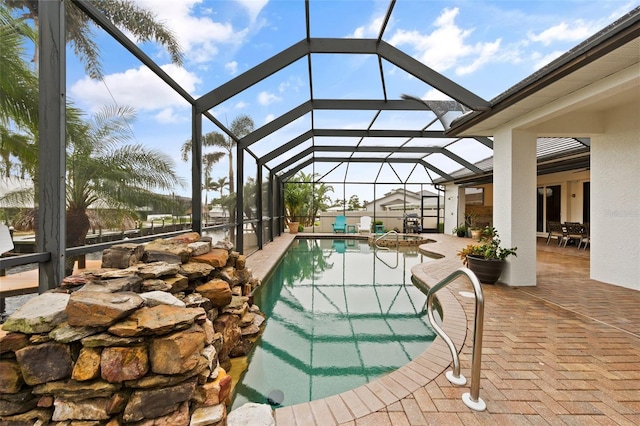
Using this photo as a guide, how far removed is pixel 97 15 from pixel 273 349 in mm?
3619

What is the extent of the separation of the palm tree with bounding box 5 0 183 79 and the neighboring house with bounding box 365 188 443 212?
520 inches

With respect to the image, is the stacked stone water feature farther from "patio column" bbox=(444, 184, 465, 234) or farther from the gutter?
"patio column" bbox=(444, 184, 465, 234)

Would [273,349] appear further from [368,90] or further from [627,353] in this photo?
[368,90]

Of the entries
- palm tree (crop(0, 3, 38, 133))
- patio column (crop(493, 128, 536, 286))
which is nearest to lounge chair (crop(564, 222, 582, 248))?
patio column (crop(493, 128, 536, 286))

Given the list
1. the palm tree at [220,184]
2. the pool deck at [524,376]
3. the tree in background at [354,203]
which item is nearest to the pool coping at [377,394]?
the pool deck at [524,376]

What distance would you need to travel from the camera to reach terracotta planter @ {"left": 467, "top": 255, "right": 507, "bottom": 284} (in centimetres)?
469

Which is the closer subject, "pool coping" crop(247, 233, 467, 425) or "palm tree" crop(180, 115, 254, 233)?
"pool coping" crop(247, 233, 467, 425)

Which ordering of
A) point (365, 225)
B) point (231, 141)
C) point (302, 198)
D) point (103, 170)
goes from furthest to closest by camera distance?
point (302, 198)
point (365, 225)
point (231, 141)
point (103, 170)

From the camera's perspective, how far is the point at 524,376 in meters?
2.19

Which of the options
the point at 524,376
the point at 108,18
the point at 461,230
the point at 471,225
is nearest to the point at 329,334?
the point at 524,376

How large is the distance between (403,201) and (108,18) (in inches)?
665

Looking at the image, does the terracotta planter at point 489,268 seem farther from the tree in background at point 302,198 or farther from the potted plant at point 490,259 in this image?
the tree in background at point 302,198

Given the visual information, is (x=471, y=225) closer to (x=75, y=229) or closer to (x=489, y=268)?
(x=489, y=268)

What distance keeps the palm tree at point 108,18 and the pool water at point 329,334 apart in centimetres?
314
